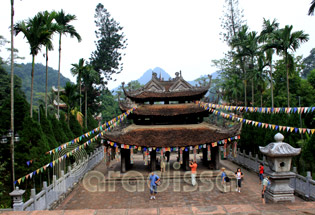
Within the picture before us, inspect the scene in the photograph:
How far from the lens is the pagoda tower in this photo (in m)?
17.5

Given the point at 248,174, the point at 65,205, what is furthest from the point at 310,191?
the point at 65,205

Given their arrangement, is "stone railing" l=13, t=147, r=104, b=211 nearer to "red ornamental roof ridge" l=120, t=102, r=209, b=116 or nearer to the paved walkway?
the paved walkway

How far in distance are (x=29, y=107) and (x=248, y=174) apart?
17864mm

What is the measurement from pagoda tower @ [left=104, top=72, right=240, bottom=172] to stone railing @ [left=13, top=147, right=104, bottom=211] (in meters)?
3.35

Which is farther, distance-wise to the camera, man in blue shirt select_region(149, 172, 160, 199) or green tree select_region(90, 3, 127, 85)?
green tree select_region(90, 3, 127, 85)

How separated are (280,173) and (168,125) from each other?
1195cm

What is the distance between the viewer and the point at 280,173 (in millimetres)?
8422

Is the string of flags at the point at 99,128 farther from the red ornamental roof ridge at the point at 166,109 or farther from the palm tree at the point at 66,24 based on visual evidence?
the palm tree at the point at 66,24

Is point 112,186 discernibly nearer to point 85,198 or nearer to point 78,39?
point 85,198

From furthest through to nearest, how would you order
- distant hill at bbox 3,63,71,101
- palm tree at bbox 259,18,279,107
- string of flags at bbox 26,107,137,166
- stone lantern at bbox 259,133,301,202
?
distant hill at bbox 3,63,71,101 → palm tree at bbox 259,18,279,107 → string of flags at bbox 26,107,137,166 → stone lantern at bbox 259,133,301,202

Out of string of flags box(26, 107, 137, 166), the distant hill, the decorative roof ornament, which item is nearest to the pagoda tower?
string of flags box(26, 107, 137, 166)

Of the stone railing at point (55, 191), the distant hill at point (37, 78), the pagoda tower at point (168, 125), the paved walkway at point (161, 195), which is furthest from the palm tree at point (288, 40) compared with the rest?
the distant hill at point (37, 78)

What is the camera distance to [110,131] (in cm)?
1808

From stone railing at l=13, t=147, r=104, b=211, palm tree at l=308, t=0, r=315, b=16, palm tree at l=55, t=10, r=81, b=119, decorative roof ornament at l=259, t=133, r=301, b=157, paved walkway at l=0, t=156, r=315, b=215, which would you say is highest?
palm tree at l=55, t=10, r=81, b=119
